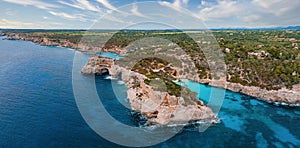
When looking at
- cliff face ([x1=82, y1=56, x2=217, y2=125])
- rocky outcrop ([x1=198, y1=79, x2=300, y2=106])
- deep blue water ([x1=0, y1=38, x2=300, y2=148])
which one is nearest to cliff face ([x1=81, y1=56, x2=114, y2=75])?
deep blue water ([x1=0, y1=38, x2=300, y2=148])

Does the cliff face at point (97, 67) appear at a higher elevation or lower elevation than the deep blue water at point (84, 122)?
higher

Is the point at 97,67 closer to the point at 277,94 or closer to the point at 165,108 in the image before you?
the point at 165,108

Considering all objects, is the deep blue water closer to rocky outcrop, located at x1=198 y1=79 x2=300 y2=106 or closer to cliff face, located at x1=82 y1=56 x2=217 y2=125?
rocky outcrop, located at x1=198 y1=79 x2=300 y2=106

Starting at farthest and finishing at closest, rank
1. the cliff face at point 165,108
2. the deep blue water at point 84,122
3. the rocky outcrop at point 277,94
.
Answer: the rocky outcrop at point 277,94 < the cliff face at point 165,108 < the deep blue water at point 84,122

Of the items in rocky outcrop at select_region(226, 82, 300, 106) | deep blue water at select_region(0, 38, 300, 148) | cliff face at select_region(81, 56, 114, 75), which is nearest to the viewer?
deep blue water at select_region(0, 38, 300, 148)

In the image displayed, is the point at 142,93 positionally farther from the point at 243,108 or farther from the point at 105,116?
the point at 243,108

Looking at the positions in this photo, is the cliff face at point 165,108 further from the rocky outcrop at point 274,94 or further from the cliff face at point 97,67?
the cliff face at point 97,67

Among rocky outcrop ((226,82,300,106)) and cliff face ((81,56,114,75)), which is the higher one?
cliff face ((81,56,114,75))

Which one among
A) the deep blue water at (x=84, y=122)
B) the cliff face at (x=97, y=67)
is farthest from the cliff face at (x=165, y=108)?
the cliff face at (x=97, y=67)

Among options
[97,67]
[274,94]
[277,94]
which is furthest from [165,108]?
[97,67]
